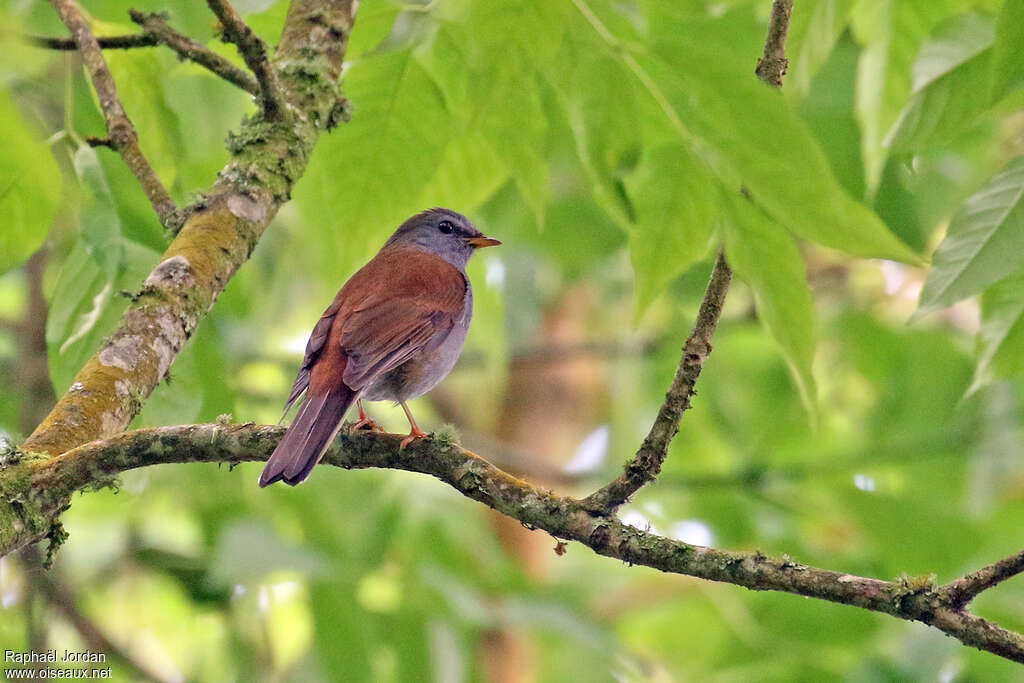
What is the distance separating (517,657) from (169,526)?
143 inches

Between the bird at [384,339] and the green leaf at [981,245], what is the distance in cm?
162

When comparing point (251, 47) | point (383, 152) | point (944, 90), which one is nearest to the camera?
point (251, 47)

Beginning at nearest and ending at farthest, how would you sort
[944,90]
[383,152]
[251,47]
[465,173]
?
[251,47] < [944,90] < [383,152] < [465,173]

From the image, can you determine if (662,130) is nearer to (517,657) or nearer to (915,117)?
(915,117)

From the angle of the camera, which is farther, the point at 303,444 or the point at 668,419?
the point at 303,444

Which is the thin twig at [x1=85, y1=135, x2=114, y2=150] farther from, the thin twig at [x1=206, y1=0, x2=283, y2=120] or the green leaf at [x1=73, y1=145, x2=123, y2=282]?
the thin twig at [x1=206, y1=0, x2=283, y2=120]

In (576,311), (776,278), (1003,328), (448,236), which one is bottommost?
(1003,328)

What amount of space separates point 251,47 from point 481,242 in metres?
2.71

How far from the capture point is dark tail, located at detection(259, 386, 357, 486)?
2.63 meters

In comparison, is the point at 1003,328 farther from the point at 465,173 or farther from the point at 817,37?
the point at 465,173

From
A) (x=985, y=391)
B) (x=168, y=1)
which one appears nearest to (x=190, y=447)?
(x=168, y=1)

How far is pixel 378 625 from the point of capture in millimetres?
5348

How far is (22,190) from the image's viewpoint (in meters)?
3.00

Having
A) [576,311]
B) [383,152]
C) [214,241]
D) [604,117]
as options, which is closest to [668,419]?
[604,117]
